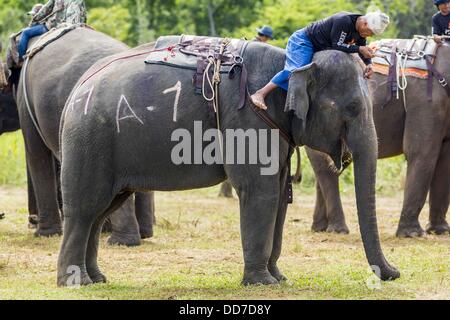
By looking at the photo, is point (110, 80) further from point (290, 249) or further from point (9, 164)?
point (9, 164)

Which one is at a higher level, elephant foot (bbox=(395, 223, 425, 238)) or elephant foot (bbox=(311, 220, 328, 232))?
elephant foot (bbox=(395, 223, 425, 238))

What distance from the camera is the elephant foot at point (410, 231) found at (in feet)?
42.2

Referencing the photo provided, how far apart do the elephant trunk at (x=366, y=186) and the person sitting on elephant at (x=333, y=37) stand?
528 millimetres

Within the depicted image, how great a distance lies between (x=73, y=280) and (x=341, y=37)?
2760mm

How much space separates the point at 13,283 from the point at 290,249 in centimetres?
338

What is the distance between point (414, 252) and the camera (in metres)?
11.5

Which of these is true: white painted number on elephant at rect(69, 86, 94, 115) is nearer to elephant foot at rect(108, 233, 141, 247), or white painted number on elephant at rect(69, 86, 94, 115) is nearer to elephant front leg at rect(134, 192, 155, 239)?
elephant foot at rect(108, 233, 141, 247)

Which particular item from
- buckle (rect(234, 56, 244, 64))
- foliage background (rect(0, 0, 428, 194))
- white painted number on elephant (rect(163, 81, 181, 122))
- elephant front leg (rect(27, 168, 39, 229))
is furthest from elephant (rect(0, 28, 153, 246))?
foliage background (rect(0, 0, 428, 194))

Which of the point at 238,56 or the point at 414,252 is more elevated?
the point at 238,56

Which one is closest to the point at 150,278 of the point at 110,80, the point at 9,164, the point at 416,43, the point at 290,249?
the point at 110,80

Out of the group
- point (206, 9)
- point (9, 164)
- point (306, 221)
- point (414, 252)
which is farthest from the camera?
point (206, 9)

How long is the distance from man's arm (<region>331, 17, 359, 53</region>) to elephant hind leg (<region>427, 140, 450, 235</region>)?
4758 millimetres

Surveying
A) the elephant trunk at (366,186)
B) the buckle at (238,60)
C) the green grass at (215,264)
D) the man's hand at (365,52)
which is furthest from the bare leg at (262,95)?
the green grass at (215,264)

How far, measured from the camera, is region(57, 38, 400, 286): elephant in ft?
28.9
